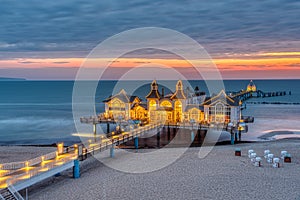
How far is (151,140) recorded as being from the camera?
34.9 m

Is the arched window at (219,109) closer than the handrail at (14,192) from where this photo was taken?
No

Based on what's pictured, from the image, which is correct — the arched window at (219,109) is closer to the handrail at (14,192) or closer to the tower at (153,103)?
the tower at (153,103)

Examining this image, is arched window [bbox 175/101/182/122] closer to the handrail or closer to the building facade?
the building facade

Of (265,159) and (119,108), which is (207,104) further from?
(265,159)

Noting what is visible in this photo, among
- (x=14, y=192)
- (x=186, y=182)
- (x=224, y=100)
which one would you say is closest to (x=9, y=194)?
(x=14, y=192)

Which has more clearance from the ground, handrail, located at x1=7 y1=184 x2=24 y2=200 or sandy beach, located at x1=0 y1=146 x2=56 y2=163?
handrail, located at x1=7 y1=184 x2=24 y2=200

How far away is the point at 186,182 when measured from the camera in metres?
18.1

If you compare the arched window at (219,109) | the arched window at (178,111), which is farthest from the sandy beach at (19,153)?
the arched window at (219,109)

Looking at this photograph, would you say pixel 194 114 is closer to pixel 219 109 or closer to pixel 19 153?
pixel 219 109

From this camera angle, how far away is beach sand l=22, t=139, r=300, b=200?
16203mm

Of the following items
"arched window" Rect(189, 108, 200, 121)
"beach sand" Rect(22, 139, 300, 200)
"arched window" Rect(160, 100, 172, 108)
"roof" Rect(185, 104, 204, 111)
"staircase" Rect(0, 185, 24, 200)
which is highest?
"arched window" Rect(160, 100, 172, 108)

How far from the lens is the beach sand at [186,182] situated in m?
16.2

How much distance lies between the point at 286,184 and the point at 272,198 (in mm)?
2325

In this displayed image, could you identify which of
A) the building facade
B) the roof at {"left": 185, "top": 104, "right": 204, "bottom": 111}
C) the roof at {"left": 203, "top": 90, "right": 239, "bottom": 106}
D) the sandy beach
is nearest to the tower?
the building facade
